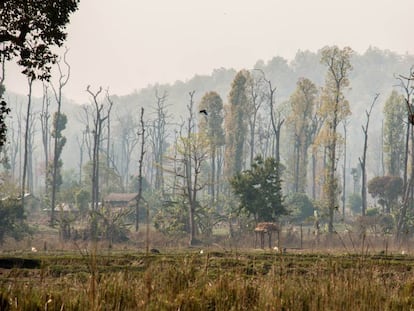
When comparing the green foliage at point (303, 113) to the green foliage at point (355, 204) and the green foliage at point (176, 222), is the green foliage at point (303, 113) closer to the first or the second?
the green foliage at point (355, 204)

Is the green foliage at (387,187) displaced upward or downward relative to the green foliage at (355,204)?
upward

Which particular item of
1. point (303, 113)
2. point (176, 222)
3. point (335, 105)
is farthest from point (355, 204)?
point (176, 222)

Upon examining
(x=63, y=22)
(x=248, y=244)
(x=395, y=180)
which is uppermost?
(x=63, y=22)

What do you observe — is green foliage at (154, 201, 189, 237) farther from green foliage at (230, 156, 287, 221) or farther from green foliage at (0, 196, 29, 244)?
green foliage at (0, 196, 29, 244)

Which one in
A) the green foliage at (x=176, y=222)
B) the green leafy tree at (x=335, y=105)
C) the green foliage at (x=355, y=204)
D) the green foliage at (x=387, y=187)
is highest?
the green leafy tree at (x=335, y=105)

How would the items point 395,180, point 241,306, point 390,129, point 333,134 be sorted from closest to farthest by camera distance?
point 241,306, point 333,134, point 395,180, point 390,129

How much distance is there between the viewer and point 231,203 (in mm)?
60656

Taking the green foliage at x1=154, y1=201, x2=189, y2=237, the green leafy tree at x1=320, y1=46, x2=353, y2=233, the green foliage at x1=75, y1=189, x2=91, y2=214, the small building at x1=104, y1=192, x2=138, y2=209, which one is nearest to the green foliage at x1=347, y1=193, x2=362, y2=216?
the green leafy tree at x1=320, y1=46, x2=353, y2=233

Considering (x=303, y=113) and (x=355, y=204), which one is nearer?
(x=355, y=204)

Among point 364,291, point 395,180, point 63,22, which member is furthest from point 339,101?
point 364,291

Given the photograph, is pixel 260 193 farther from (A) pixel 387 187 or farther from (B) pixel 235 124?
(B) pixel 235 124

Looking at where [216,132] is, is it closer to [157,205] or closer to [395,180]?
[157,205]

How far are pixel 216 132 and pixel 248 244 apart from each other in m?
36.3

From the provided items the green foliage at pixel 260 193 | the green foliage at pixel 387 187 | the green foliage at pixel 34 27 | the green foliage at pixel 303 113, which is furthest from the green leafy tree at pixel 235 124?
the green foliage at pixel 34 27
